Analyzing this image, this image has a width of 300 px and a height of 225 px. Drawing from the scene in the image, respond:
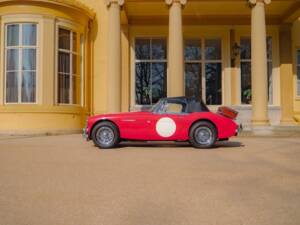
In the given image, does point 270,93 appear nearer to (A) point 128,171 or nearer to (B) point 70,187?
(A) point 128,171

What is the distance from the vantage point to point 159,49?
59.0 ft

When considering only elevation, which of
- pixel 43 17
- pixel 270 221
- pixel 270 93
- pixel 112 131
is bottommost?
pixel 270 221

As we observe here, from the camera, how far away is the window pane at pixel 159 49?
58.8ft

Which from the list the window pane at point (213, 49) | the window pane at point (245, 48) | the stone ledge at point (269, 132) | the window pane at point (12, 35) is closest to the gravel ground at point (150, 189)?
the stone ledge at point (269, 132)

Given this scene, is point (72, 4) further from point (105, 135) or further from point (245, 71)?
point (245, 71)

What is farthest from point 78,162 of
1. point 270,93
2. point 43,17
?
point 270,93

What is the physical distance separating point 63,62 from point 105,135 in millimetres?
6614

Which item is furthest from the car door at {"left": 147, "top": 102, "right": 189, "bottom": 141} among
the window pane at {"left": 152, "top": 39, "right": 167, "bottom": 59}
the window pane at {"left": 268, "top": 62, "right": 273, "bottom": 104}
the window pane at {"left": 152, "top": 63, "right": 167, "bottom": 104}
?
the window pane at {"left": 268, "top": 62, "right": 273, "bottom": 104}

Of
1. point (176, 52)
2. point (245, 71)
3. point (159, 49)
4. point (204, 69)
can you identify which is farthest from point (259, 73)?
point (159, 49)

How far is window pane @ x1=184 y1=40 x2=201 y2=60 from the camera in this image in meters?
17.9

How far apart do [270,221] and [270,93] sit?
48.7 ft

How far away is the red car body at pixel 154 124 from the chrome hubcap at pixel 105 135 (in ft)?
0.66

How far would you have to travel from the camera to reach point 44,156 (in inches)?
329

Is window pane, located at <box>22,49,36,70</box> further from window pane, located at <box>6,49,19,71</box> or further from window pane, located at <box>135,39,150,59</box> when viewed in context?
window pane, located at <box>135,39,150,59</box>
